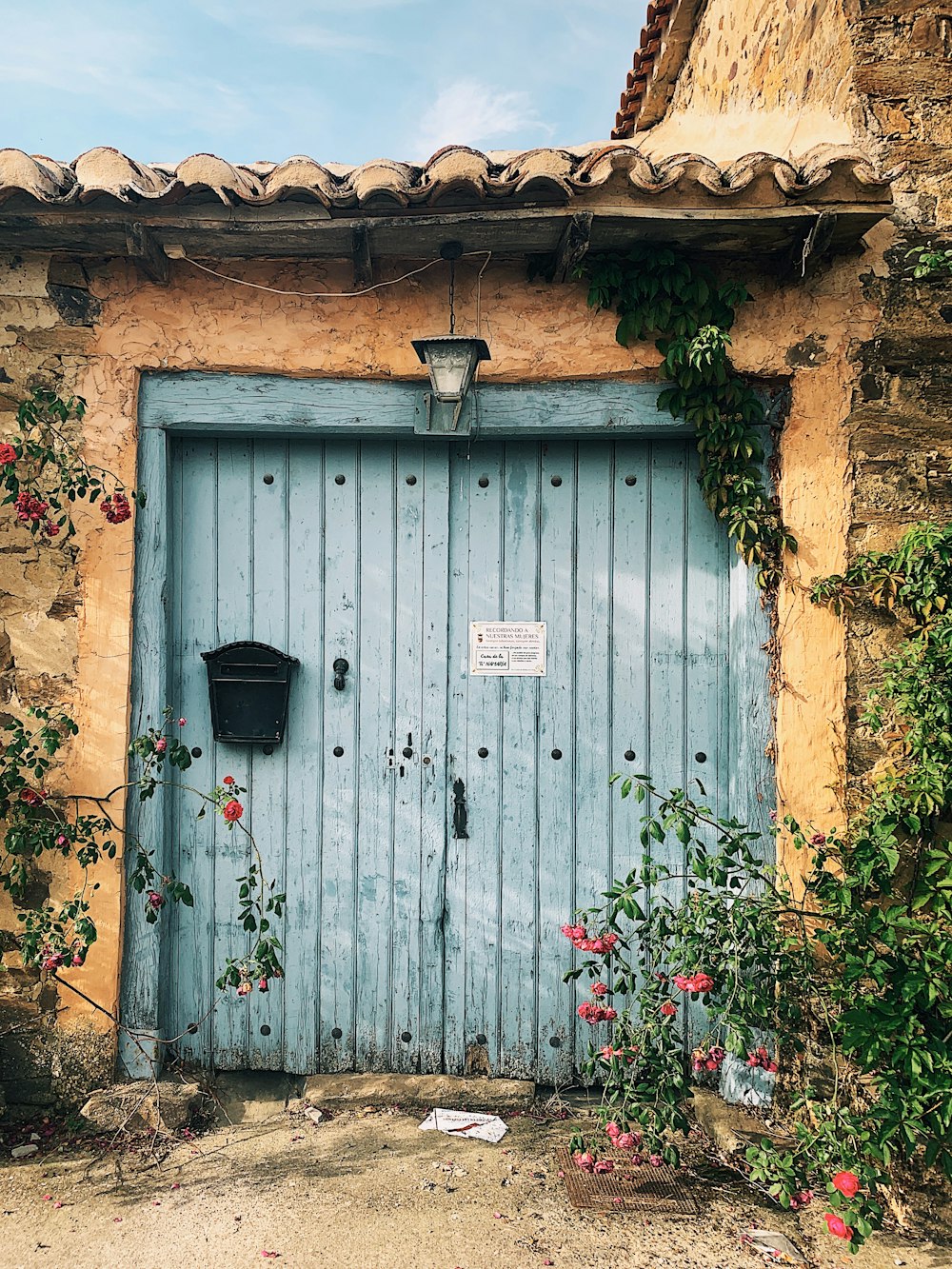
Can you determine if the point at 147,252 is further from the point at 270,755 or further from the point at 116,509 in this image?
the point at 270,755

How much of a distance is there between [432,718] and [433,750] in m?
0.12

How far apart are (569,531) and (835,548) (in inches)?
36.7

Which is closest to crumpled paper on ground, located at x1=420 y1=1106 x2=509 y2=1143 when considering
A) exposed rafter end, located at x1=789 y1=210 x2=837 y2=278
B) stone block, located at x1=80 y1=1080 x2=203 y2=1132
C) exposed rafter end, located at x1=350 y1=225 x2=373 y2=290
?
stone block, located at x1=80 y1=1080 x2=203 y2=1132

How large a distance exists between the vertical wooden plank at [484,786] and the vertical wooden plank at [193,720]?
96cm

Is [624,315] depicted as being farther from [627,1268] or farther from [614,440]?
[627,1268]

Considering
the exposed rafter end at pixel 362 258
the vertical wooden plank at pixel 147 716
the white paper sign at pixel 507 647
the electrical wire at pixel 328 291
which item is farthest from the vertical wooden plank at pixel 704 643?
the vertical wooden plank at pixel 147 716

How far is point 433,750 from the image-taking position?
3.37m

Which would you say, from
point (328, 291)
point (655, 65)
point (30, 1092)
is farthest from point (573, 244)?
point (30, 1092)

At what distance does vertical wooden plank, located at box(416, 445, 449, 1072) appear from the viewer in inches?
132

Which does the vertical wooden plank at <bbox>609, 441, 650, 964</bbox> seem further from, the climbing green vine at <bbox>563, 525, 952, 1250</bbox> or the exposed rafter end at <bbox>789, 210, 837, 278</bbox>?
the exposed rafter end at <bbox>789, 210, 837, 278</bbox>

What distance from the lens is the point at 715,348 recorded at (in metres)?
3.02

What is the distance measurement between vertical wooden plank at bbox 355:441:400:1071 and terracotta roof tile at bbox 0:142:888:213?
0.91m

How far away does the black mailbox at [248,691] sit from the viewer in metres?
3.29

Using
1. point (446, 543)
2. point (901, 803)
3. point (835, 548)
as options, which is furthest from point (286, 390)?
point (901, 803)
